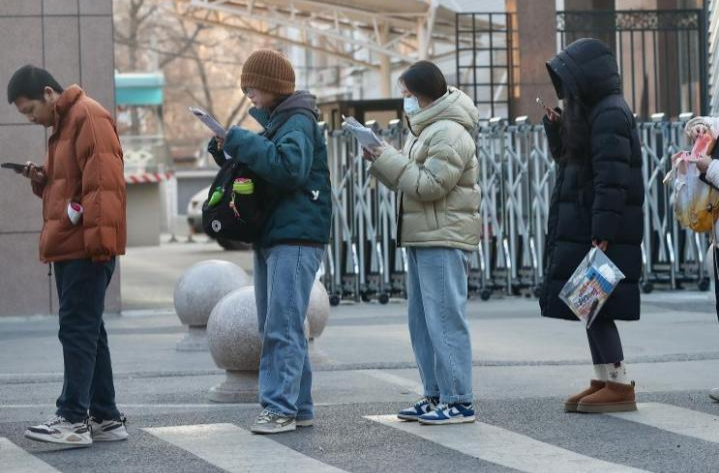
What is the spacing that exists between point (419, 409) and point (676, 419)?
1318 mm

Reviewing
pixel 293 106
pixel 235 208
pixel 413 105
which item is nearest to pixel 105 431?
pixel 235 208

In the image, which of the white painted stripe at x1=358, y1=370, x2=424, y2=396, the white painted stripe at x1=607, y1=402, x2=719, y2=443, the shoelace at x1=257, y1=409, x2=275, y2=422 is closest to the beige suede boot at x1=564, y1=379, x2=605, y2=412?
the white painted stripe at x1=607, y1=402, x2=719, y2=443

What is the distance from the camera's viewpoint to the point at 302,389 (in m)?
8.06

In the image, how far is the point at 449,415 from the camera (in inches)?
316

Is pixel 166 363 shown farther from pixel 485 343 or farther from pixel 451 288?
pixel 451 288

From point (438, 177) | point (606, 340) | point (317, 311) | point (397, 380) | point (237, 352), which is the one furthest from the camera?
point (317, 311)

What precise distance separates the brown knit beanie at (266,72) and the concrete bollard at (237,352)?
1.85 metres

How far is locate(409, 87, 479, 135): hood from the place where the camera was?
803 centimetres

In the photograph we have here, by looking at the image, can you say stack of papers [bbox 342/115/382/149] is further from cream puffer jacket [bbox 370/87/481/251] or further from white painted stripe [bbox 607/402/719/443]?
white painted stripe [bbox 607/402/719/443]

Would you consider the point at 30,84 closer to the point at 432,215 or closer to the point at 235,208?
the point at 235,208

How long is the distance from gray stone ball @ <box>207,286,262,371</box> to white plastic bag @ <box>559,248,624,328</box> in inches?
79.3

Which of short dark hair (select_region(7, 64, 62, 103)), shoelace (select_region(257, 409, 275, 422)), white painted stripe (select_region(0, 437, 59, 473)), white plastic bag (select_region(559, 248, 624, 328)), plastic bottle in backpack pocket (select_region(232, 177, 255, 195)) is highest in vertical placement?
short dark hair (select_region(7, 64, 62, 103))

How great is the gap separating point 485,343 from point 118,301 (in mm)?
5046

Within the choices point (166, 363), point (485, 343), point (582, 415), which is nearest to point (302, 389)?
point (582, 415)
